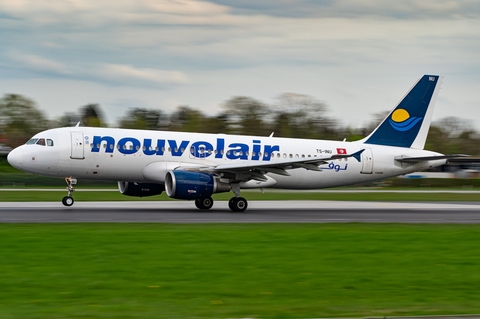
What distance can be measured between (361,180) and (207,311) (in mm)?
25007

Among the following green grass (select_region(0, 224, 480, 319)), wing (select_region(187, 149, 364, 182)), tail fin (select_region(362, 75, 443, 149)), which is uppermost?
tail fin (select_region(362, 75, 443, 149))

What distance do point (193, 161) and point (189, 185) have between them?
2768 mm

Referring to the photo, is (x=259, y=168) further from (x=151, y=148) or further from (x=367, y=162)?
(x=367, y=162)

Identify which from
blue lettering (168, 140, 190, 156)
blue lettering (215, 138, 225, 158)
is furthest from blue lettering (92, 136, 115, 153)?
blue lettering (215, 138, 225, 158)

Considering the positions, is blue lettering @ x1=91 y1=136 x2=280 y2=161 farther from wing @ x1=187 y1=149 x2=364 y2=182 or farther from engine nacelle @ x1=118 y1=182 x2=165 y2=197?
engine nacelle @ x1=118 y1=182 x2=165 y2=197

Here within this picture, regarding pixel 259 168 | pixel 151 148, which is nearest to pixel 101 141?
pixel 151 148

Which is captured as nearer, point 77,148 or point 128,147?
point 77,148

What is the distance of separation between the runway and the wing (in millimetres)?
1588

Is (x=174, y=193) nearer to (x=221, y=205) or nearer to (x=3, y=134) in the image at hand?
(x=221, y=205)

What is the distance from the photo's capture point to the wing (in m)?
Answer: 28.0

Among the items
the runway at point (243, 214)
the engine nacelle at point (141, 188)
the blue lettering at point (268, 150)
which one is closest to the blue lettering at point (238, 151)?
the blue lettering at point (268, 150)

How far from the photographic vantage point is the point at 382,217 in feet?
87.8

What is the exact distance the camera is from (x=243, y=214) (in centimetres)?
2769

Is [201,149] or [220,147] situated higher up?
[220,147]
